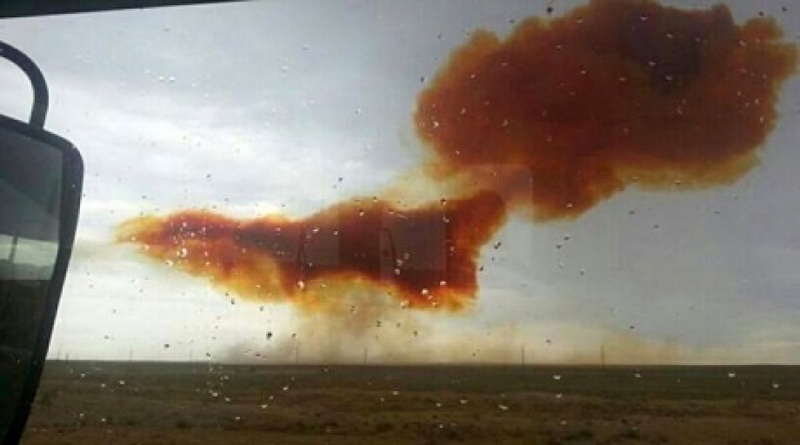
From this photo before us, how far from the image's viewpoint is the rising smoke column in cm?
229

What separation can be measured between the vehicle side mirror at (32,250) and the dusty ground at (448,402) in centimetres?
15

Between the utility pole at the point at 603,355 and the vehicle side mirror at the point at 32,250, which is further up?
the vehicle side mirror at the point at 32,250

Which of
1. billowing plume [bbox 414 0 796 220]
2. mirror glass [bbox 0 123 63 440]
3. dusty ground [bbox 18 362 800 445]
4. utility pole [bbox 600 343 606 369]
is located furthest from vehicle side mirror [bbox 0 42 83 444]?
utility pole [bbox 600 343 606 369]

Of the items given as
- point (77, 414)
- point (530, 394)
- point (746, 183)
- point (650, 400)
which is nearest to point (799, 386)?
point (650, 400)

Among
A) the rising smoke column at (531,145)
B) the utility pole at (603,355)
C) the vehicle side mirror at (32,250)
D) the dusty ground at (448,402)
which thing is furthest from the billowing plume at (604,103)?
the vehicle side mirror at (32,250)

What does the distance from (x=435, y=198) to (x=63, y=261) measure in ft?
3.33

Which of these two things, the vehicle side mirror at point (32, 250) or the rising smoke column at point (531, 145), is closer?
the rising smoke column at point (531, 145)

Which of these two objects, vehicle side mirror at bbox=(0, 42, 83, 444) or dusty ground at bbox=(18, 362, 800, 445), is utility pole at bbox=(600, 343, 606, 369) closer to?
dusty ground at bbox=(18, 362, 800, 445)

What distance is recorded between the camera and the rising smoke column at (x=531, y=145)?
2285mm

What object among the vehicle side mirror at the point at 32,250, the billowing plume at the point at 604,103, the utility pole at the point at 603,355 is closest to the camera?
the utility pole at the point at 603,355

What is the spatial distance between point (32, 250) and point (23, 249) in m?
0.02

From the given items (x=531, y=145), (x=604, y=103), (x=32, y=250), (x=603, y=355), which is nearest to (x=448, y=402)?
(x=603, y=355)

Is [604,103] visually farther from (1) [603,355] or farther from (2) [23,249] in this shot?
(2) [23,249]

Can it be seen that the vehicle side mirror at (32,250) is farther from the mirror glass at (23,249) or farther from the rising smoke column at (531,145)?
the rising smoke column at (531,145)
